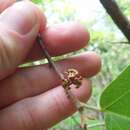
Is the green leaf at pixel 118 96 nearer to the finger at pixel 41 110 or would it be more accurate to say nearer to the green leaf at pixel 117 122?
the green leaf at pixel 117 122

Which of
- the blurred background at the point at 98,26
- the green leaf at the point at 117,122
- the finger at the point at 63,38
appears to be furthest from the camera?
the blurred background at the point at 98,26

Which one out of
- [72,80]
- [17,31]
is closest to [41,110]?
[17,31]

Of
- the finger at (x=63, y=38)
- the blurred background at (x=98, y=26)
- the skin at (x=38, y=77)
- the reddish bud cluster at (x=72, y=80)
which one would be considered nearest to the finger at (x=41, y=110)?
the skin at (x=38, y=77)

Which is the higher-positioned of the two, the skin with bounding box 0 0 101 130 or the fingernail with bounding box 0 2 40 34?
the fingernail with bounding box 0 2 40 34

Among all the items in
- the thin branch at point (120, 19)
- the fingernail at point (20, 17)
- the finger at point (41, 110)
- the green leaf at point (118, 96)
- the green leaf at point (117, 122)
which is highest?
the fingernail at point (20, 17)

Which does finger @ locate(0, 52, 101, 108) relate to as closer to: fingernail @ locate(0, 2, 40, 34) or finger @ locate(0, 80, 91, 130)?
finger @ locate(0, 80, 91, 130)

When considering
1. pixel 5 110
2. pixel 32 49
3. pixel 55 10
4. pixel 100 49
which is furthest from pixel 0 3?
pixel 55 10

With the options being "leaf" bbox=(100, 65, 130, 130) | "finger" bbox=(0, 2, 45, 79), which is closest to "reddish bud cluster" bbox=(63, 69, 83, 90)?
"leaf" bbox=(100, 65, 130, 130)

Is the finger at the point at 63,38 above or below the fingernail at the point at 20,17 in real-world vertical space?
below
